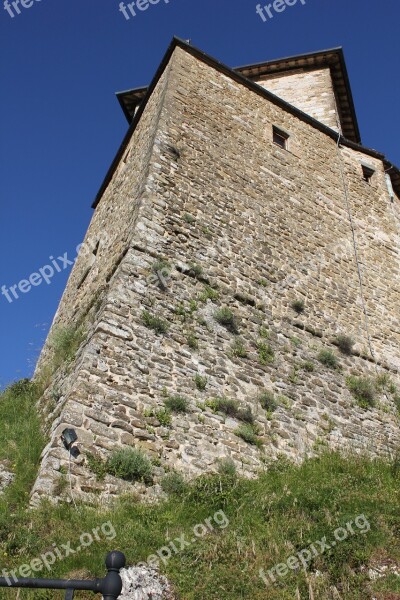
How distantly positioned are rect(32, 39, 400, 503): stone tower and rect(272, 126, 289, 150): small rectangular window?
0.14 ft

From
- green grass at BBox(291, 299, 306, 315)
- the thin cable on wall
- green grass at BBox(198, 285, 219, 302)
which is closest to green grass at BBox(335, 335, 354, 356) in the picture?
the thin cable on wall

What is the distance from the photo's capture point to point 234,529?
225 inches

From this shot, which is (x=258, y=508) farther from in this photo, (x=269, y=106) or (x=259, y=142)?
(x=269, y=106)

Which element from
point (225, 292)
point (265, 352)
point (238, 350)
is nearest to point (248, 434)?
point (238, 350)

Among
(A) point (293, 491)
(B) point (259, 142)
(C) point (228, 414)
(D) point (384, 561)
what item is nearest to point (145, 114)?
(B) point (259, 142)

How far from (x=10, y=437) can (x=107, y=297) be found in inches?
90.6

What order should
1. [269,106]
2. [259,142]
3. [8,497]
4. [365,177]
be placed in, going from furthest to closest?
[365,177] → [269,106] → [259,142] → [8,497]

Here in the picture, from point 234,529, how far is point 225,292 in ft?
14.6

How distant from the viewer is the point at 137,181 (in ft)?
35.0

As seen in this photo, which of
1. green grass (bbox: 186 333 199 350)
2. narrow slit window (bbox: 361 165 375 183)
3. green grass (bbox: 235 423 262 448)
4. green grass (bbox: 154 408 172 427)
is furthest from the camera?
narrow slit window (bbox: 361 165 375 183)

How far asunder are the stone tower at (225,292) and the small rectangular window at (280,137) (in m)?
0.04

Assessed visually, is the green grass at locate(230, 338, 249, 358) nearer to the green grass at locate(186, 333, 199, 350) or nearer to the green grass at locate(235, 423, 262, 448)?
the green grass at locate(186, 333, 199, 350)

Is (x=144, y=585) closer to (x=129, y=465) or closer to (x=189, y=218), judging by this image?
(x=129, y=465)

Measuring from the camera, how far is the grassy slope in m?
4.86
